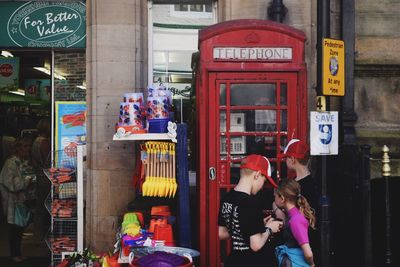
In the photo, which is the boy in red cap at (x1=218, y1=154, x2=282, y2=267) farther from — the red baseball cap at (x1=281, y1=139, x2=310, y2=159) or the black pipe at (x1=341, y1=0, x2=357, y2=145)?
the black pipe at (x1=341, y1=0, x2=357, y2=145)

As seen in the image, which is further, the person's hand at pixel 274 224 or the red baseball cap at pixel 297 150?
the red baseball cap at pixel 297 150

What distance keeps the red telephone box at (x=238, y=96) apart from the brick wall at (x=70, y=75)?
8.57ft

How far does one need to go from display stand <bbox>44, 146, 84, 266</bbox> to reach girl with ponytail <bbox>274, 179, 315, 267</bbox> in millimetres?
3218

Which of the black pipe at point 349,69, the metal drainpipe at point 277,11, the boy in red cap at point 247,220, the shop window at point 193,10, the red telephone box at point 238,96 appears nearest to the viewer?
the boy in red cap at point 247,220

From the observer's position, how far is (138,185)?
7.21 meters

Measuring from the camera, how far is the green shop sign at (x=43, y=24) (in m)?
8.32

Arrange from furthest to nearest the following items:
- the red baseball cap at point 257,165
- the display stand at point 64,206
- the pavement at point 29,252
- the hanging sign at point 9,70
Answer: the hanging sign at point 9,70, the pavement at point 29,252, the display stand at point 64,206, the red baseball cap at point 257,165

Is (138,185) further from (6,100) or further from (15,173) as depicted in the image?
(6,100)

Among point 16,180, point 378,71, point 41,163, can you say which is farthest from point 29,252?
point 378,71

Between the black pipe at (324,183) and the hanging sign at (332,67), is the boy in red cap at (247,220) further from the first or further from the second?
the hanging sign at (332,67)

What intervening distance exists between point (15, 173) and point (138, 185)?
11.2 feet

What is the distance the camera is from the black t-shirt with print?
4.47 metres

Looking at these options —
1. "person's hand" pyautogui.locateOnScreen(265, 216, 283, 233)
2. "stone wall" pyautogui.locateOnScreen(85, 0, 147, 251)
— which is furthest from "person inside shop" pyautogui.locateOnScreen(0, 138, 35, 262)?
"person's hand" pyautogui.locateOnScreen(265, 216, 283, 233)

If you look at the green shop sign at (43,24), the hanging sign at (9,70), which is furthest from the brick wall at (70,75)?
the hanging sign at (9,70)
